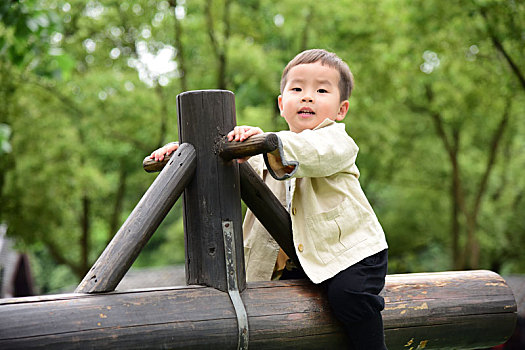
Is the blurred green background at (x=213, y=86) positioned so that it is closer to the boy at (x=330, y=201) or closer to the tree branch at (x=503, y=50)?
the tree branch at (x=503, y=50)

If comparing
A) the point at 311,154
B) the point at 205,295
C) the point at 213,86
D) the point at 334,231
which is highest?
the point at 213,86

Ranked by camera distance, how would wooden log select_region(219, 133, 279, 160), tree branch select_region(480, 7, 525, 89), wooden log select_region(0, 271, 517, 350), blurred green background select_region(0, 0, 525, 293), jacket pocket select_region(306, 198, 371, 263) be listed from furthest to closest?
blurred green background select_region(0, 0, 525, 293), tree branch select_region(480, 7, 525, 89), jacket pocket select_region(306, 198, 371, 263), wooden log select_region(219, 133, 279, 160), wooden log select_region(0, 271, 517, 350)

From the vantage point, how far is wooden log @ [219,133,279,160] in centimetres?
252

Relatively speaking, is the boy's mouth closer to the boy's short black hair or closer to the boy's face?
the boy's face

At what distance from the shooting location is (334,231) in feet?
9.29

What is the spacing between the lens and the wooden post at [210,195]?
2.81 metres

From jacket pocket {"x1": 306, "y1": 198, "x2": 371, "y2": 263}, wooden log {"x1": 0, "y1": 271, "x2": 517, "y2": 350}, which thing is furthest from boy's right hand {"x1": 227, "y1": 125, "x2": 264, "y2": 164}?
wooden log {"x1": 0, "y1": 271, "x2": 517, "y2": 350}

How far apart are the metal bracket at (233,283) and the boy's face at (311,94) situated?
0.60 m

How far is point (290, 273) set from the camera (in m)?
3.21

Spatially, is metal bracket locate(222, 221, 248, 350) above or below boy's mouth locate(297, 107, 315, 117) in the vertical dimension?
below

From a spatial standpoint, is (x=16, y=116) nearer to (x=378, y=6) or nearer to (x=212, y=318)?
(x=378, y=6)

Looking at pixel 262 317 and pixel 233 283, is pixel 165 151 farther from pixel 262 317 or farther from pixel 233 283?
pixel 262 317

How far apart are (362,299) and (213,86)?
11125 mm

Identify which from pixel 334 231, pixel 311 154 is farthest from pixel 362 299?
pixel 311 154
